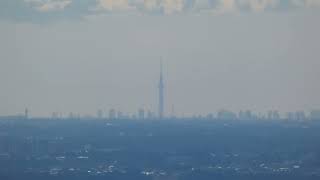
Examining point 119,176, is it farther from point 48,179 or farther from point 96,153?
point 96,153

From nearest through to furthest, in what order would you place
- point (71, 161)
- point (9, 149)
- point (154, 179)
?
point (154, 179), point (71, 161), point (9, 149)

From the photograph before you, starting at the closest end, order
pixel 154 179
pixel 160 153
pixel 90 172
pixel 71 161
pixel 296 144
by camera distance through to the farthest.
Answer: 1. pixel 154 179
2. pixel 90 172
3. pixel 71 161
4. pixel 160 153
5. pixel 296 144

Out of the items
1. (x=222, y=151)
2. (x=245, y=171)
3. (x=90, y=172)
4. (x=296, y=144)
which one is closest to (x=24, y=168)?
(x=90, y=172)

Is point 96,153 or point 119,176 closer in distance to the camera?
point 119,176

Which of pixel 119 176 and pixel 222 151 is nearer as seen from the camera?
pixel 119 176

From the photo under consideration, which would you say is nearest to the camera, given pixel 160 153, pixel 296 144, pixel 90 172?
pixel 90 172

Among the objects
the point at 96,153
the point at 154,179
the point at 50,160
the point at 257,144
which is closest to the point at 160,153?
the point at 96,153

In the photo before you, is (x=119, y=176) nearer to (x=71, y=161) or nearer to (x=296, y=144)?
(x=71, y=161)

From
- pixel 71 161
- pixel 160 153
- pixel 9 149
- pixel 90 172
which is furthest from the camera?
pixel 9 149
